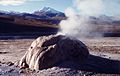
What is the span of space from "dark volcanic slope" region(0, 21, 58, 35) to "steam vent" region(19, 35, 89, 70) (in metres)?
31.3

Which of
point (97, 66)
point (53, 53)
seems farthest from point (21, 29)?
point (97, 66)

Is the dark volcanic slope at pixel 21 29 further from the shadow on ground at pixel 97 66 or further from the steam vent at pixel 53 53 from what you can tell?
the shadow on ground at pixel 97 66

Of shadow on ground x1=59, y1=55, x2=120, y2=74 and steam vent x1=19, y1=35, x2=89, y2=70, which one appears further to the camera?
steam vent x1=19, y1=35, x2=89, y2=70

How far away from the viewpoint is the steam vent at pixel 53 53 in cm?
1591

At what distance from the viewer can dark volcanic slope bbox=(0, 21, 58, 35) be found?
48.7 meters

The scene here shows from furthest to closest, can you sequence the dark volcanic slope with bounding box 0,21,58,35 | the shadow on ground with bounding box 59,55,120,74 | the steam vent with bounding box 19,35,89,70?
the dark volcanic slope with bounding box 0,21,58,35, the steam vent with bounding box 19,35,89,70, the shadow on ground with bounding box 59,55,120,74

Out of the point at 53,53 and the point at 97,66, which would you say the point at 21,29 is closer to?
the point at 53,53

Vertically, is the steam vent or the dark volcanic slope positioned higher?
the steam vent

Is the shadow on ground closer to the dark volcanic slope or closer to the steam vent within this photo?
the steam vent

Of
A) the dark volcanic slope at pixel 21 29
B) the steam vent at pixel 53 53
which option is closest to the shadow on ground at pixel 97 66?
the steam vent at pixel 53 53

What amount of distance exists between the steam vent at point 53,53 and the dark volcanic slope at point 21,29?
31312 mm

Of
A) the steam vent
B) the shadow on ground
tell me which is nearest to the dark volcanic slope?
the steam vent

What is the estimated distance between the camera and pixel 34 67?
16344mm

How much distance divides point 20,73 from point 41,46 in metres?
1.97
